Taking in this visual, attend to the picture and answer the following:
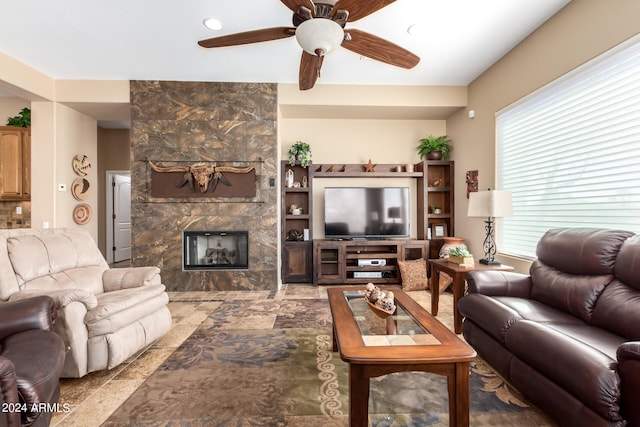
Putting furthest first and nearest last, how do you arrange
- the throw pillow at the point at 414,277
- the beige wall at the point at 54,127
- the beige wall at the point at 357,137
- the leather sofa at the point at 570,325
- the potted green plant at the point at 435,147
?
1. the beige wall at the point at 357,137
2. the potted green plant at the point at 435,147
3. the throw pillow at the point at 414,277
4. the beige wall at the point at 54,127
5. the leather sofa at the point at 570,325

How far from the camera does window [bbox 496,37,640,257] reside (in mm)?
2115

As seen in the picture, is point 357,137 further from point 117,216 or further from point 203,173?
point 117,216

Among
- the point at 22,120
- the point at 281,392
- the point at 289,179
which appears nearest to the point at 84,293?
the point at 281,392

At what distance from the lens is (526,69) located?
10.2ft

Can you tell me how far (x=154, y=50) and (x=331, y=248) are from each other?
3445 millimetres

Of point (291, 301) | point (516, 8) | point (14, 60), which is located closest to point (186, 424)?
point (291, 301)

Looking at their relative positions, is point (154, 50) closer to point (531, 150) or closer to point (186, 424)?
point (186, 424)

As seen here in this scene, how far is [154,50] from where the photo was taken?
3393 millimetres

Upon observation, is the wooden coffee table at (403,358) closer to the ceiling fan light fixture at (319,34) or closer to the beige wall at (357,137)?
the ceiling fan light fixture at (319,34)

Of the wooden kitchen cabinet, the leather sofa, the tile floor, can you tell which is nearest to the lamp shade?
the leather sofa

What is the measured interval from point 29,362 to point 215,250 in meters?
3.19

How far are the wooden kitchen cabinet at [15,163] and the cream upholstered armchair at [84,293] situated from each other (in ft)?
9.16

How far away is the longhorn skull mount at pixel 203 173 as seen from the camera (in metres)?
4.21

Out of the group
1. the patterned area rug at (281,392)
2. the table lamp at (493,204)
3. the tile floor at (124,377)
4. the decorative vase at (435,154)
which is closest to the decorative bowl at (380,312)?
the patterned area rug at (281,392)
